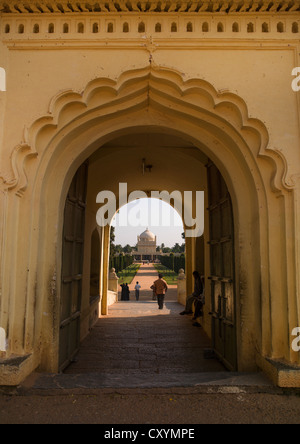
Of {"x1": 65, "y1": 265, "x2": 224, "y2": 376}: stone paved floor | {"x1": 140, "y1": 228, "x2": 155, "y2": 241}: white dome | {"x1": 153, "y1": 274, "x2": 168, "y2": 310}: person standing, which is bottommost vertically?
{"x1": 65, "y1": 265, "x2": 224, "y2": 376}: stone paved floor

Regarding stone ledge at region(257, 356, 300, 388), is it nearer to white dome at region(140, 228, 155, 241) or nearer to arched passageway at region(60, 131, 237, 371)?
arched passageway at region(60, 131, 237, 371)

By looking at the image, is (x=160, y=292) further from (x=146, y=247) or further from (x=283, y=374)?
(x=146, y=247)

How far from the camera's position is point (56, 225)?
12.4ft

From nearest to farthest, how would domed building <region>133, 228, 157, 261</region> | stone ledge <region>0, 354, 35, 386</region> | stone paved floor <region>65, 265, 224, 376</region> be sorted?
stone ledge <region>0, 354, 35, 386</region>
stone paved floor <region>65, 265, 224, 376</region>
domed building <region>133, 228, 157, 261</region>

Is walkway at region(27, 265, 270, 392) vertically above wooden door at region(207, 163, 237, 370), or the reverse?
wooden door at region(207, 163, 237, 370)

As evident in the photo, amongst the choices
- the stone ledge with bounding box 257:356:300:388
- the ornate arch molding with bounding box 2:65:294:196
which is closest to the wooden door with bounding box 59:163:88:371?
the ornate arch molding with bounding box 2:65:294:196

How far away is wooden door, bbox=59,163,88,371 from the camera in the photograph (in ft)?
13.4

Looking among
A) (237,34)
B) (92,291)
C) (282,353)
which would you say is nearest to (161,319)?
(92,291)

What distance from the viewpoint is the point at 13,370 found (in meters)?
3.05

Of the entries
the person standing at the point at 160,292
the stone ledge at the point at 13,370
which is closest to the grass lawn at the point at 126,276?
the person standing at the point at 160,292

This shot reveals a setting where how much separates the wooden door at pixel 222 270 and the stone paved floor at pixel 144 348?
39 centimetres

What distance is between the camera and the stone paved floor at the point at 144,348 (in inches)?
174

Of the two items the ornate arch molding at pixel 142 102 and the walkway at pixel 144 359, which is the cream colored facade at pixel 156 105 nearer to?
the ornate arch molding at pixel 142 102

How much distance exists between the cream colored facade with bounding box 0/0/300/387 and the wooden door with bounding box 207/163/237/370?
25 cm
